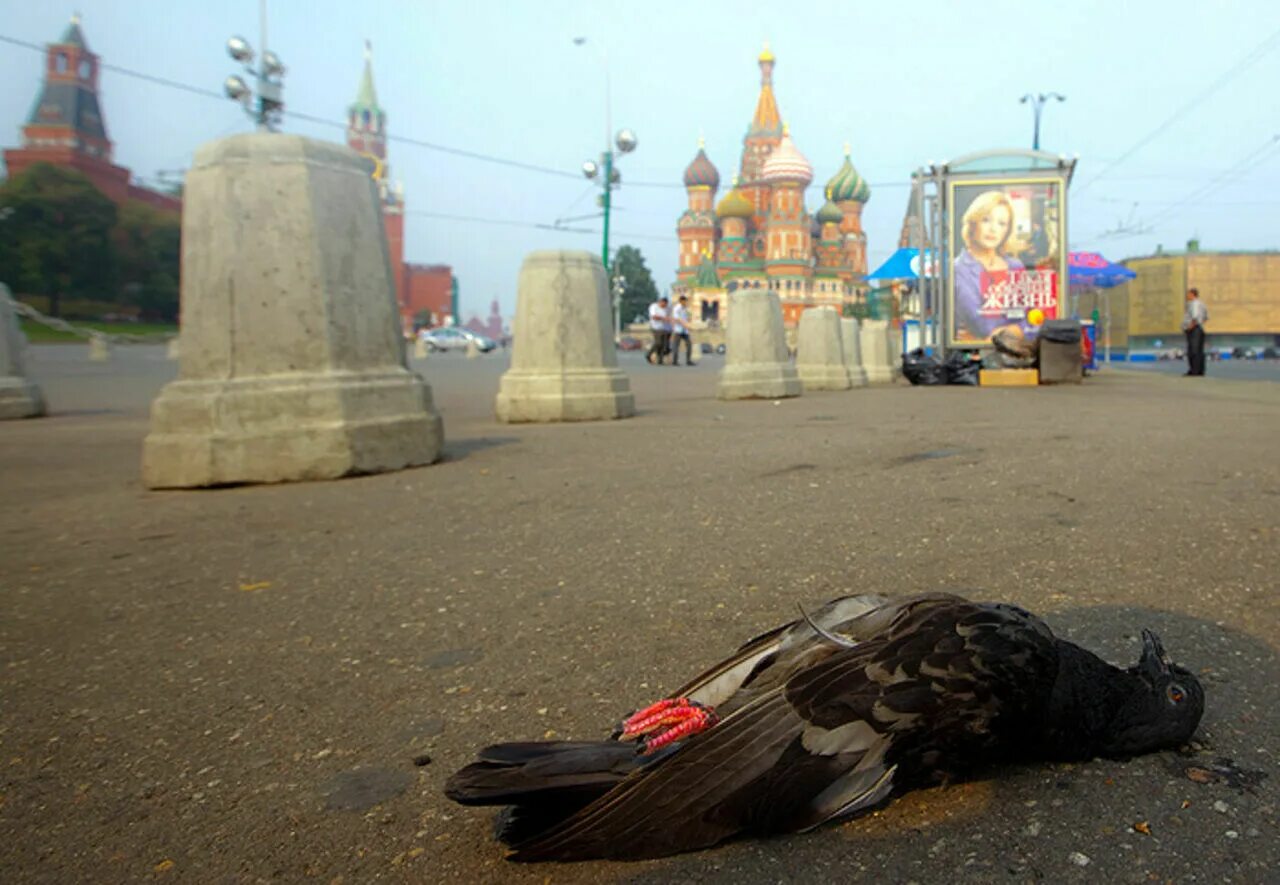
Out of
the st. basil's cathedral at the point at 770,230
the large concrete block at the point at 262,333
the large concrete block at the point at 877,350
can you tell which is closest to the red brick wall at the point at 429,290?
the st. basil's cathedral at the point at 770,230

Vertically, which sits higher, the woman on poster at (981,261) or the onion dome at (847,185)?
the onion dome at (847,185)

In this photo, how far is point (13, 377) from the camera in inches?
412

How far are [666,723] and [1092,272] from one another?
1187 inches

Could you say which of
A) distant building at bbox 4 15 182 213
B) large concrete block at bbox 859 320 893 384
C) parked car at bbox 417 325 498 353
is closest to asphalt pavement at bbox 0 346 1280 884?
large concrete block at bbox 859 320 893 384

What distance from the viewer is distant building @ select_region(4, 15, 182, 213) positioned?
206ft

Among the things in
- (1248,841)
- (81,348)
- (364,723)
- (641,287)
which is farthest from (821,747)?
(641,287)

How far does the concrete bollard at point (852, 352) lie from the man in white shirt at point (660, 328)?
363 inches

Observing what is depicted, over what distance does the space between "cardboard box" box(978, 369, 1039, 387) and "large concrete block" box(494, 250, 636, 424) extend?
760 centimetres

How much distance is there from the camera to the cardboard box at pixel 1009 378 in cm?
1456

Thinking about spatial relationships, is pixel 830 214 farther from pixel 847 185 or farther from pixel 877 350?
pixel 877 350

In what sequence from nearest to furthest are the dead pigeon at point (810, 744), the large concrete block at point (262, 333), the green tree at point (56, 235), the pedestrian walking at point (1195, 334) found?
the dead pigeon at point (810, 744), the large concrete block at point (262, 333), the pedestrian walking at point (1195, 334), the green tree at point (56, 235)

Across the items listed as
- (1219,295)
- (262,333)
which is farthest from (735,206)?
(262,333)

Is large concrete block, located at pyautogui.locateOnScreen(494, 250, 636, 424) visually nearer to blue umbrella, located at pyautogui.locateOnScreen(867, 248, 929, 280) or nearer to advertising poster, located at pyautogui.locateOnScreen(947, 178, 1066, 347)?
advertising poster, located at pyautogui.locateOnScreen(947, 178, 1066, 347)

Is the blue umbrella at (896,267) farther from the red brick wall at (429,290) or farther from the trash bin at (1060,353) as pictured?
the red brick wall at (429,290)
